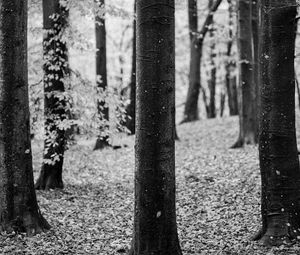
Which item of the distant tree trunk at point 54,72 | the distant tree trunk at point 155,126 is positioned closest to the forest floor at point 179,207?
the distant tree trunk at point 54,72

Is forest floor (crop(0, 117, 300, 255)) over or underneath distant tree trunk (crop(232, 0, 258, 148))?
underneath

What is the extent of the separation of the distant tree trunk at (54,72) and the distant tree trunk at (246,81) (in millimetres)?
7336

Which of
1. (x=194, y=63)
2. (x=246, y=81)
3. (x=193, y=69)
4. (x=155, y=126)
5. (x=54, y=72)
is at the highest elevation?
(x=194, y=63)

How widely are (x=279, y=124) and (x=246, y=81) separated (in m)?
9.83

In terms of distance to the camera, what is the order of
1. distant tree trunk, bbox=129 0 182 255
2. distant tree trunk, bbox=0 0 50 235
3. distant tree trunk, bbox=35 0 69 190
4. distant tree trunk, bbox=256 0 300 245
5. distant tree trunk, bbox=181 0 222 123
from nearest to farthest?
1. distant tree trunk, bbox=129 0 182 255
2. distant tree trunk, bbox=256 0 300 245
3. distant tree trunk, bbox=0 0 50 235
4. distant tree trunk, bbox=35 0 69 190
5. distant tree trunk, bbox=181 0 222 123

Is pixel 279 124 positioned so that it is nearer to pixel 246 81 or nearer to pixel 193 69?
pixel 246 81

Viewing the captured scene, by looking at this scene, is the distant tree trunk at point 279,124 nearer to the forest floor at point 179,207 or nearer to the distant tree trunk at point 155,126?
the forest floor at point 179,207

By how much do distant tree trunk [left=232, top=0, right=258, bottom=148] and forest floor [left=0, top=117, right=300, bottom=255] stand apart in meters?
0.80

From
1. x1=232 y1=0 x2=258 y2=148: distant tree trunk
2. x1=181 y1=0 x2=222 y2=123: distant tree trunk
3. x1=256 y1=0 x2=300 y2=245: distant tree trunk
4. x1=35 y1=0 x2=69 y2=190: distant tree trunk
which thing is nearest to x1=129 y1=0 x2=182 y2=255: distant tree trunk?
x1=256 y1=0 x2=300 y2=245: distant tree trunk

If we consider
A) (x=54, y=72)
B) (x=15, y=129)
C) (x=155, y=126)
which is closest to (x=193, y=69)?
(x=54, y=72)

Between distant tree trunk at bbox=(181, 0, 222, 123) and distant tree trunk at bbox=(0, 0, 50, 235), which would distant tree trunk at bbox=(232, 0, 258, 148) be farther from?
distant tree trunk at bbox=(0, 0, 50, 235)

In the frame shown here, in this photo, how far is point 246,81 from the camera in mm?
16250

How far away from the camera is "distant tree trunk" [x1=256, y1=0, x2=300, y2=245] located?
21.7 ft

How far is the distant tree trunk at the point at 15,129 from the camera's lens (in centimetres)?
760
